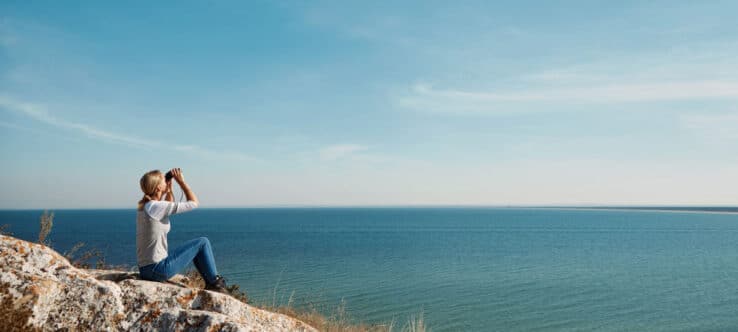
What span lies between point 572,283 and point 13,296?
110 ft

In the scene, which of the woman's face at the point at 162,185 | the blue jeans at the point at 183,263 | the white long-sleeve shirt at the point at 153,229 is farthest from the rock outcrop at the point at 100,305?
the woman's face at the point at 162,185

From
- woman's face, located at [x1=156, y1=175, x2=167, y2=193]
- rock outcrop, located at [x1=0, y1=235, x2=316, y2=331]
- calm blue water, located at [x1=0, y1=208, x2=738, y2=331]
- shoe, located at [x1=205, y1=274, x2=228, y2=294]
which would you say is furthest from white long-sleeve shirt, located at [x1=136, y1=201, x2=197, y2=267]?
calm blue water, located at [x1=0, y1=208, x2=738, y2=331]

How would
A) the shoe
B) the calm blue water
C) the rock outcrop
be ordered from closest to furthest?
the rock outcrop < the shoe < the calm blue water

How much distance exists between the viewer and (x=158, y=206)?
6.29 meters

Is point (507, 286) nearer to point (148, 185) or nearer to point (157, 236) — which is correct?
point (157, 236)

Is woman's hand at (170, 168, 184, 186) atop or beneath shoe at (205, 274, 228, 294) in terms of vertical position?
atop

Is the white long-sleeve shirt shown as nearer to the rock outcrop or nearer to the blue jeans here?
the blue jeans

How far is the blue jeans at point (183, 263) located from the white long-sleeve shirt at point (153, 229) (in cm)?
10

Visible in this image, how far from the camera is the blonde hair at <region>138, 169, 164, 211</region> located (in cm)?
639

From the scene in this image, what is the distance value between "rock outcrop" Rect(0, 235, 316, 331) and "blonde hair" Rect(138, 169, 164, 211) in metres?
1.39

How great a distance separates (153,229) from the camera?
6.41 metres

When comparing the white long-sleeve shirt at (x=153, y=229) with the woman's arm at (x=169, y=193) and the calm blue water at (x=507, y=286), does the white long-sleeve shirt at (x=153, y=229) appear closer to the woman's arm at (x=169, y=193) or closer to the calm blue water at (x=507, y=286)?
the woman's arm at (x=169, y=193)

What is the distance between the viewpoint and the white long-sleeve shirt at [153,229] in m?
6.27

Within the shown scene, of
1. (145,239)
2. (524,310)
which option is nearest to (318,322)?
(145,239)
